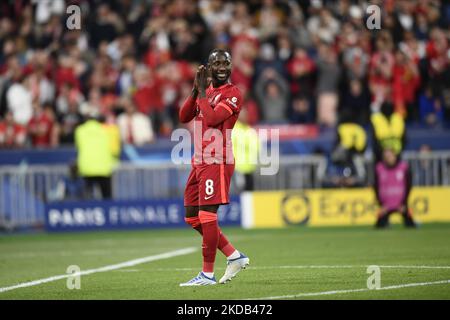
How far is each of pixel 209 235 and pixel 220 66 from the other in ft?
5.51

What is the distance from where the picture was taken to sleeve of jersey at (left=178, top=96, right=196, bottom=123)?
36.7 feet

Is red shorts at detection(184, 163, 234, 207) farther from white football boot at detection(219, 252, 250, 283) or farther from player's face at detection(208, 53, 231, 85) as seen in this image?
player's face at detection(208, 53, 231, 85)

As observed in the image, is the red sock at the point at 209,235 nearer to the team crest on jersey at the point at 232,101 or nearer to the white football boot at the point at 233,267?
the white football boot at the point at 233,267

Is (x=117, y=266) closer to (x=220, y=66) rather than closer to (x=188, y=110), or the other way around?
(x=188, y=110)

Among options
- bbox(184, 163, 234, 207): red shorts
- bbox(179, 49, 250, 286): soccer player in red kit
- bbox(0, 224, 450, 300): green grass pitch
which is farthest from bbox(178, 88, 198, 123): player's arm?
bbox(0, 224, 450, 300): green grass pitch

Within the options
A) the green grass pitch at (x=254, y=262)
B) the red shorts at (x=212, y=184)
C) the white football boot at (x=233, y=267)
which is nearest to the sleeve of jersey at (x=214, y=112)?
the red shorts at (x=212, y=184)

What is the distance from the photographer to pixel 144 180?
2266 centimetres

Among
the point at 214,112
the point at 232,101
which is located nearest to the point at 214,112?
the point at 214,112

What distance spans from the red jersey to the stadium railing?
1090cm

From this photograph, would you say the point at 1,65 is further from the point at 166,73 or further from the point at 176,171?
the point at 176,171

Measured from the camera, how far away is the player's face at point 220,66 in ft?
36.1
